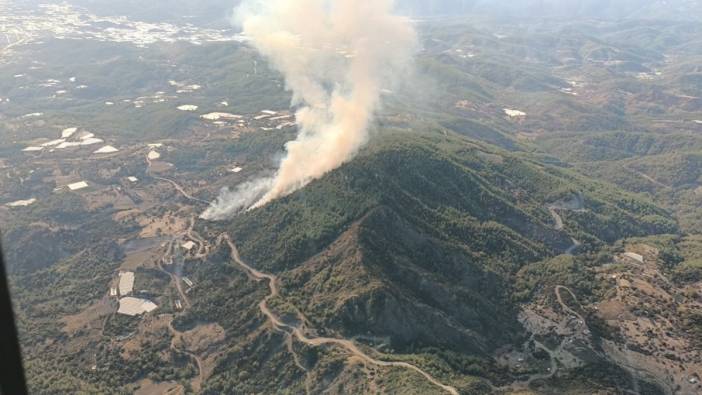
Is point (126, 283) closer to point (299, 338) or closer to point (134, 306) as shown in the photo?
point (134, 306)

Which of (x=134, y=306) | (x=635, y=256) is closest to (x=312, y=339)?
(x=134, y=306)

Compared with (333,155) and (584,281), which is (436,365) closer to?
(584,281)

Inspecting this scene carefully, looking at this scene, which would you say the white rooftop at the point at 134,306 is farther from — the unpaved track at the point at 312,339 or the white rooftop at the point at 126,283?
the unpaved track at the point at 312,339

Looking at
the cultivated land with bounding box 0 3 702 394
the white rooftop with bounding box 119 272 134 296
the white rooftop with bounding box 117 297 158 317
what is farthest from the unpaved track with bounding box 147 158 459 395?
→ the white rooftop with bounding box 119 272 134 296

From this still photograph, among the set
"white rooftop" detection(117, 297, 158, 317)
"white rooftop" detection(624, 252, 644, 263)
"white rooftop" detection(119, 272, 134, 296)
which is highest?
"white rooftop" detection(624, 252, 644, 263)

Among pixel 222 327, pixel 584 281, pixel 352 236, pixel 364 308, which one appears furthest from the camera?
pixel 584 281

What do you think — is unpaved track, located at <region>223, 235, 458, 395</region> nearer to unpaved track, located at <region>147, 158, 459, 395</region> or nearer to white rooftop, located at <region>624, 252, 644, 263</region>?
unpaved track, located at <region>147, 158, 459, 395</region>

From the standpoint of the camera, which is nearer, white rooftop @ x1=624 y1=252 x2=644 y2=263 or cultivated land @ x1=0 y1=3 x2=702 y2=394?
cultivated land @ x1=0 y1=3 x2=702 y2=394

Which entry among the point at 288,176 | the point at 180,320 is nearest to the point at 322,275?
the point at 180,320

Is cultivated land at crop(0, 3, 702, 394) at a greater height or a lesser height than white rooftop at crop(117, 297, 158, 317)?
greater

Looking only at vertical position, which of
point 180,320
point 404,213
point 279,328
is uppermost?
point 404,213

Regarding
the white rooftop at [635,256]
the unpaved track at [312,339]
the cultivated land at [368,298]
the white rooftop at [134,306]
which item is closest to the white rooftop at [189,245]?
the cultivated land at [368,298]
